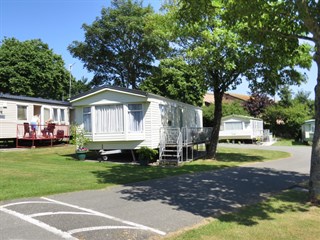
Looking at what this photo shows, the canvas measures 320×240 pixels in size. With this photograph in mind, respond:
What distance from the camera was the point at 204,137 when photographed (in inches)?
973

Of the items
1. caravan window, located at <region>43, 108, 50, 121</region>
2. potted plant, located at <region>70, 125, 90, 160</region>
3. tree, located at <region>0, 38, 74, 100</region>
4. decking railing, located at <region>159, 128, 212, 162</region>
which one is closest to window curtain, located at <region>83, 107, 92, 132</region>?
potted plant, located at <region>70, 125, 90, 160</region>

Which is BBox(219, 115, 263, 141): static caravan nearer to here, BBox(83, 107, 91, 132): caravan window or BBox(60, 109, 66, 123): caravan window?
BBox(60, 109, 66, 123): caravan window

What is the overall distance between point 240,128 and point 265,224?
32275mm

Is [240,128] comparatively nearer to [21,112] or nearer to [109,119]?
[109,119]

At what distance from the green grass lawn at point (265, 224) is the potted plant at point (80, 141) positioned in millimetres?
11806

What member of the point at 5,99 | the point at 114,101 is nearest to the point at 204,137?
the point at 114,101

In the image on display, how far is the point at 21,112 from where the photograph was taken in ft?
79.3

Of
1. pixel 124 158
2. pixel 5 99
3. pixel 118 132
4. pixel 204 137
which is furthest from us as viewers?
pixel 204 137

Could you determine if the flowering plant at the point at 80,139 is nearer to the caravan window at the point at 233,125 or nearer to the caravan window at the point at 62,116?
the caravan window at the point at 62,116

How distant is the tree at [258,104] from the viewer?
155 feet

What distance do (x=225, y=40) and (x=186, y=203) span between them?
33.5ft

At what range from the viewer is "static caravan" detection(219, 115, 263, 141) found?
38469 millimetres

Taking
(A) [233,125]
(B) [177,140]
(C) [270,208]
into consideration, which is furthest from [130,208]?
(A) [233,125]

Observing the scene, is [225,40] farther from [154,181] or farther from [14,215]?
[14,215]
